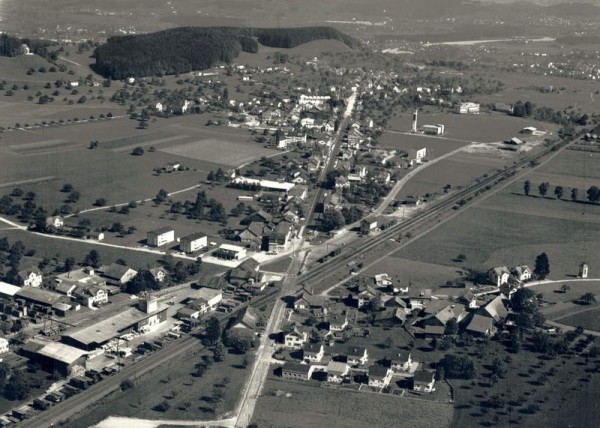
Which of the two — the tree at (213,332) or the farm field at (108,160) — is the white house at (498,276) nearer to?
the tree at (213,332)

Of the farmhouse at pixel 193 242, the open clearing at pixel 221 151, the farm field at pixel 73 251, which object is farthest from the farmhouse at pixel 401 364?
the open clearing at pixel 221 151

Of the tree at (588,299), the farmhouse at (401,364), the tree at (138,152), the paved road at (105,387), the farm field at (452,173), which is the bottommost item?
the paved road at (105,387)

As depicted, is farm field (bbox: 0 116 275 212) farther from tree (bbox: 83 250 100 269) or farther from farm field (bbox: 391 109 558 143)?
farm field (bbox: 391 109 558 143)

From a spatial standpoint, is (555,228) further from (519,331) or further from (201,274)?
(201,274)

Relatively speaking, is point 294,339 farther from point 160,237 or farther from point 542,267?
point 542,267

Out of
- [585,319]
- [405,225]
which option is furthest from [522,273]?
[405,225]
